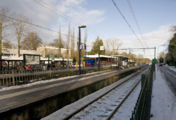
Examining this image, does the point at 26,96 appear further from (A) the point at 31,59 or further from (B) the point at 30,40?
(B) the point at 30,40

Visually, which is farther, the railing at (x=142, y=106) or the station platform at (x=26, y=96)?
the station platform at (x=26, y=96)

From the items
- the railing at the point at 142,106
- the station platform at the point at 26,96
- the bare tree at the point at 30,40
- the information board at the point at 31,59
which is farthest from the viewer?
the bare tree at the point at 30,40

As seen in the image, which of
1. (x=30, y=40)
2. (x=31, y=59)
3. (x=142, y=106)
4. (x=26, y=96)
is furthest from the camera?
(x=30, y=40)

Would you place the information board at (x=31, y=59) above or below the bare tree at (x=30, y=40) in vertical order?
below

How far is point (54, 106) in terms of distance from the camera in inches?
225

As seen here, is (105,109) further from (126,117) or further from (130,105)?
(130,105)

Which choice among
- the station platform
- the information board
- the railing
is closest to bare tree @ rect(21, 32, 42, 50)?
the information board

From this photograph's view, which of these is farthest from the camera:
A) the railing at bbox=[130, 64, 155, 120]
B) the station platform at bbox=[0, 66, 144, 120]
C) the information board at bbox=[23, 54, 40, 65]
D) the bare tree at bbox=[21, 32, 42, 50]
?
the bare tree at bbox=[21, 32, 42, 50]

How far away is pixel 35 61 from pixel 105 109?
13591 mm

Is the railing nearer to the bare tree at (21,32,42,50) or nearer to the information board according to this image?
the information board

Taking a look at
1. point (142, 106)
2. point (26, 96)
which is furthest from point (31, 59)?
point (142, 106)

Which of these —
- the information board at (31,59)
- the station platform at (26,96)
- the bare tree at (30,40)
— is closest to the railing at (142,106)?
the station platform at (26,96)

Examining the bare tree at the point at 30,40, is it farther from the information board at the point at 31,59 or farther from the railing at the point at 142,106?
the railing at the point at 142,106

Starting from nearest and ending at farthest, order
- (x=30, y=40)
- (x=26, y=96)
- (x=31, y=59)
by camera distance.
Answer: (x=26, y=96)
(x=31, y=59)
(x=30, y=40)
